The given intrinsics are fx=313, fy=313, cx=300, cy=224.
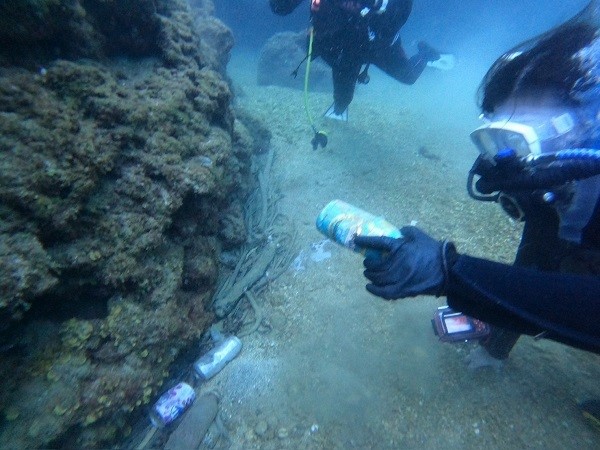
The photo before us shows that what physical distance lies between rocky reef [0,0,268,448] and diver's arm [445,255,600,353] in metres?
2.15

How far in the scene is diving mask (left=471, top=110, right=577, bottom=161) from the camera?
1.76 metres

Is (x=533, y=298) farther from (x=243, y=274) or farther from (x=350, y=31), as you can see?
(x=350, y=31)

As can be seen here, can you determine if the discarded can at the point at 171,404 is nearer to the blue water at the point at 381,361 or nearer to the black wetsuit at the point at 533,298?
the blue water at the point at 381,361

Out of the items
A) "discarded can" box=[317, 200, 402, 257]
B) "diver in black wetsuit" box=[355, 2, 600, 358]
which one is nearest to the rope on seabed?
"discarded can" box=[317, 200, 402, 257]

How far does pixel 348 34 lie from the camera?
5.82 meters

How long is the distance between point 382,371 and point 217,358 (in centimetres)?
161

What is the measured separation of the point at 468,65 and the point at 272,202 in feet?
82.9

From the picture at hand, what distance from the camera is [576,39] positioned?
6.12 ft

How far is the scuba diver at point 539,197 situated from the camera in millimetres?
1429

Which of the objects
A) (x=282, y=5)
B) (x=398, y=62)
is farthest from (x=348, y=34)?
(x=398, y=62)

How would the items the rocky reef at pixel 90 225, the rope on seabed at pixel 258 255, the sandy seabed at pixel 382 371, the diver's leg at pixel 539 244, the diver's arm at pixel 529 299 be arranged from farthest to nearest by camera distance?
the rope on seabed at pixel 258 255, the sandy seabed at pixel 382 371, the diver's leg at pixel 539 244, the rocky reef at pixel 90 225, the diver's arm at pixel 529 299

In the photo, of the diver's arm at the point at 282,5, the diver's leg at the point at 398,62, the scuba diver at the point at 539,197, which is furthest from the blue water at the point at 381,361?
the diver's leg at the point at 398,62

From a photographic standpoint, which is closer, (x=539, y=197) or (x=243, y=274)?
(x=539, y=197)

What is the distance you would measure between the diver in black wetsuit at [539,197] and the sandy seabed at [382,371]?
1276 mm
